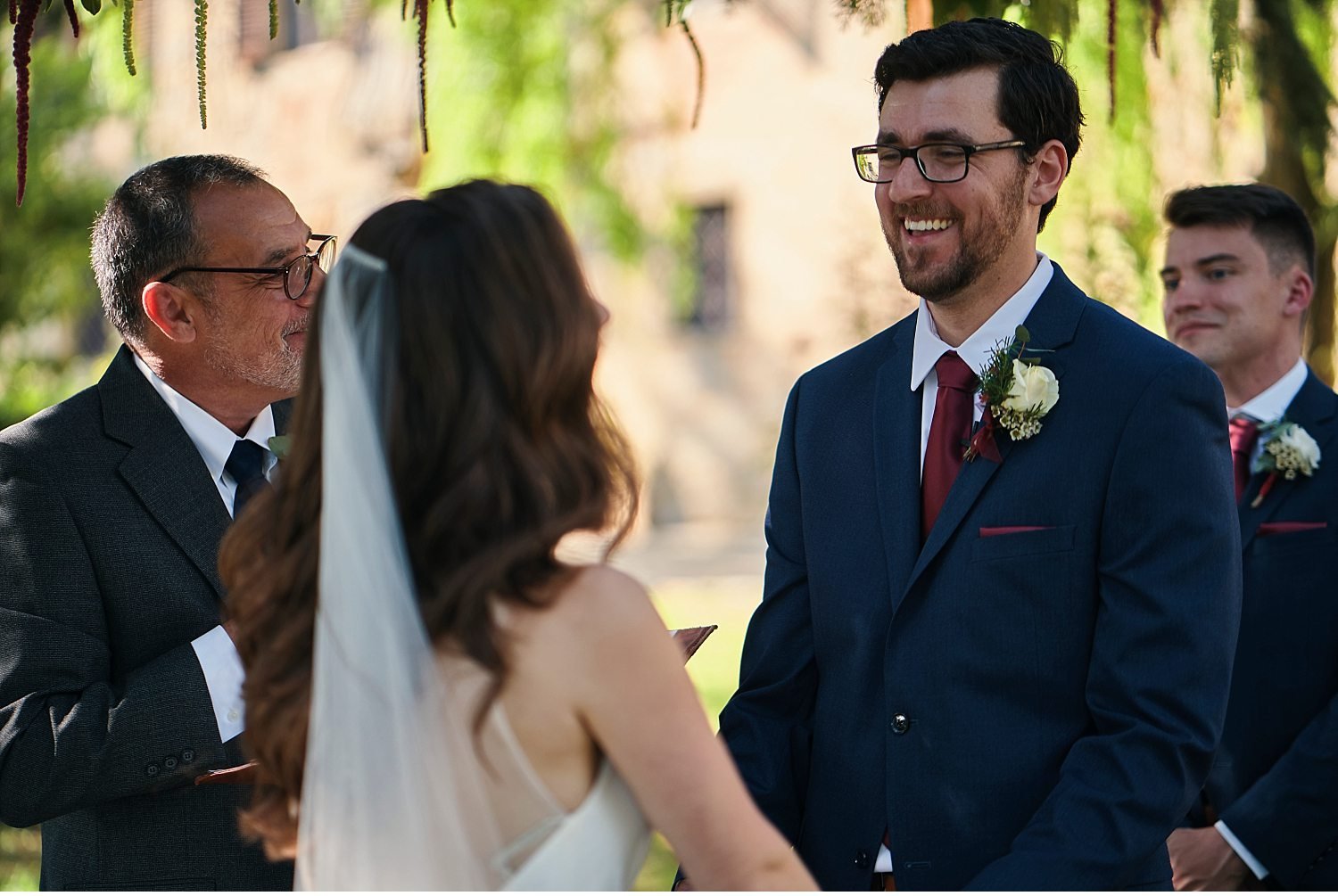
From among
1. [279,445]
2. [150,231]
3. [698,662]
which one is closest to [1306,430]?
[279,445]

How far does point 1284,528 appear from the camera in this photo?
370cm

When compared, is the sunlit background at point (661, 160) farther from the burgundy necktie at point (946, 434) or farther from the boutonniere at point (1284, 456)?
the burgundy necktie at point (946, 434)

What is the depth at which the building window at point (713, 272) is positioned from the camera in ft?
67.1

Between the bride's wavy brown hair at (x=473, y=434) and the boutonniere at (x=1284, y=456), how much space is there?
7.46 feet

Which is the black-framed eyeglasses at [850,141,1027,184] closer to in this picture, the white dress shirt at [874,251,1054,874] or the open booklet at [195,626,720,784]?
Answer: the white dress shirt at [874,251,1054,874]

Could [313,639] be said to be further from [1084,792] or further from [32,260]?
[32,260]

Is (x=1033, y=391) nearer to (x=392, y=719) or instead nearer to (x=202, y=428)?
(x=392, y=719)

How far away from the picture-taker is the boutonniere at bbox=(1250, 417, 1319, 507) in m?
3.72

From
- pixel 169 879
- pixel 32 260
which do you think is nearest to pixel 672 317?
pixel 32 260

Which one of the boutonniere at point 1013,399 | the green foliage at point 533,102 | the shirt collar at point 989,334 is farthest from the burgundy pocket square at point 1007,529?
the green foliage at point 533,102

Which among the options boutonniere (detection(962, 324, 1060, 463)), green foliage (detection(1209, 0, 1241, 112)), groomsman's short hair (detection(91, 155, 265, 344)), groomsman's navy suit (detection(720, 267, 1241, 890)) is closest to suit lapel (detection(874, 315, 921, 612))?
groomsman's navy suit (detection(720, 267, 1241, 890))

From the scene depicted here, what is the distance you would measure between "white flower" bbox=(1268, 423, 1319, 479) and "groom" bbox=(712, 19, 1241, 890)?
3.68ft

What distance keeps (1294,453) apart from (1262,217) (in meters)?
0.80

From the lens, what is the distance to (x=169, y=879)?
2992 mm
